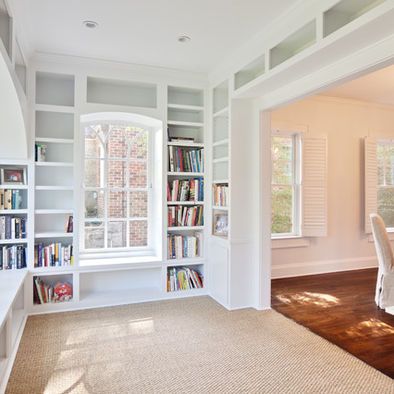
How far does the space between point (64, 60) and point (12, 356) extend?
9.26 ft

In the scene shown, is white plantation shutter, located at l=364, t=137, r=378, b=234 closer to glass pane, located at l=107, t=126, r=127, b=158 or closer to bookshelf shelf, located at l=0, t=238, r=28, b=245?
glass pane, located at l=107, t=126, r=127, b=158

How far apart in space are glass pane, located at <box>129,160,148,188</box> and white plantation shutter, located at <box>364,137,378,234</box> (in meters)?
3.48

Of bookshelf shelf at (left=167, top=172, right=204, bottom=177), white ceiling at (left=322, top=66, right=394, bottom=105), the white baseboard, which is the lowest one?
the white baseboard

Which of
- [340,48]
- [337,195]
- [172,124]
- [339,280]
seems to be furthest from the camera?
[337,195]

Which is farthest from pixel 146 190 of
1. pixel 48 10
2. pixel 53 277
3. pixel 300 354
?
pixel 300 354

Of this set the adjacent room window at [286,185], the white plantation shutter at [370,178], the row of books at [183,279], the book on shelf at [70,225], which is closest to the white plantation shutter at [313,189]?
the adjacent room window at [286,185]

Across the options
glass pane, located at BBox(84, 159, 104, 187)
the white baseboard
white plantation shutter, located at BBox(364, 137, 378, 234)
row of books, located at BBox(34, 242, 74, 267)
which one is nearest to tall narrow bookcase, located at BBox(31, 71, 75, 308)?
row of books, located at BBox(34, 242, 74, 267)

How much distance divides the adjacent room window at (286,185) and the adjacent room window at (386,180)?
1.62 metres

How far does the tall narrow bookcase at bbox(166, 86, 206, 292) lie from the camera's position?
4.03 metres

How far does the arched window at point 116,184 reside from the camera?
13.4 ft

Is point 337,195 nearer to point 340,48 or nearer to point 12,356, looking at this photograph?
point 340,48

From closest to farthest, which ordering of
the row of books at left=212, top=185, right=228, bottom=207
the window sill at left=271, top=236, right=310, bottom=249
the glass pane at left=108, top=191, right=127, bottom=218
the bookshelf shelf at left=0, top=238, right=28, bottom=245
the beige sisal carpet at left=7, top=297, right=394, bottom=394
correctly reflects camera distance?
the beige sisal carpet at left=7, top=297, right=394, bottom=394
the bookshelf shelf at left=0, top=238, right=28, bottom=245
the row of books at left=212, top=185, right=228, bottom=207
the glass pane at left=108, top=191, right=127, bottom=218
the window sill at left=271, top=236, right=310, bottom=249

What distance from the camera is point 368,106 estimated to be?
17.8 ft

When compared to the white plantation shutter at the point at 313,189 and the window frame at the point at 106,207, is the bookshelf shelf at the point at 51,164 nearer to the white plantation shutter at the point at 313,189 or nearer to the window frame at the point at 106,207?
the window frame at the point at 106,207
